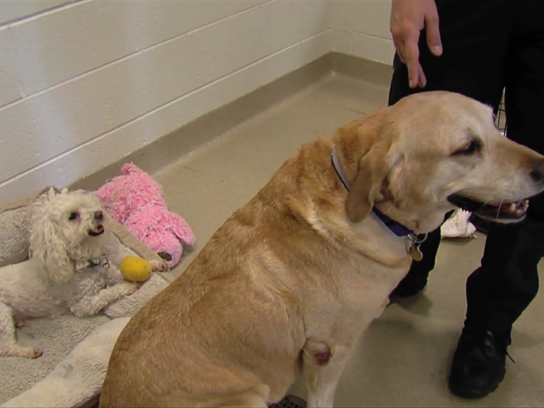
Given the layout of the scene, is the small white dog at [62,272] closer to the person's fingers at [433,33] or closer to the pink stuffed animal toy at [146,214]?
the pink stuffed animal toy at [146,214]

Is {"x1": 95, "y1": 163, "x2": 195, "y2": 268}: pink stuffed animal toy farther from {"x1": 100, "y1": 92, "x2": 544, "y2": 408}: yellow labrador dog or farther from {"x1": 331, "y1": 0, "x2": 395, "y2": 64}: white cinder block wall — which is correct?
{"x1": 331, "y1": 0, "x2": 395, "y2": 64}: white cinder block wall

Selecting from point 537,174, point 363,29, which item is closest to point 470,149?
point 537,174

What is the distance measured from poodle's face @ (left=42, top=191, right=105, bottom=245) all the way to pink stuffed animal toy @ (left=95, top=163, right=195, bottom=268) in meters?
0.34

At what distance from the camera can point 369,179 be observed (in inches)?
45.8

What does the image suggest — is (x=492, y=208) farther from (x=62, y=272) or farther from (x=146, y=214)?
(x=146, y=214)

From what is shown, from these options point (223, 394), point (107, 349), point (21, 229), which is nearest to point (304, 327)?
point (223, 394)

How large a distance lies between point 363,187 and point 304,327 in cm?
36

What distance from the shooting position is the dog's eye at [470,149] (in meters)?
1.16

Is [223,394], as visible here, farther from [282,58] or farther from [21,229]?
[282,58]

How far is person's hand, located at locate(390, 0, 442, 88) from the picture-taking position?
136 cm

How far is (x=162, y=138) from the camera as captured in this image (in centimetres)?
273

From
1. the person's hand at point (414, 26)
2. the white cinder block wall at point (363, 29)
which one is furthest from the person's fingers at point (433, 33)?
the white cinder block wall at point (363, 29)

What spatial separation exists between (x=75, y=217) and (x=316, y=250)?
0.96 metres

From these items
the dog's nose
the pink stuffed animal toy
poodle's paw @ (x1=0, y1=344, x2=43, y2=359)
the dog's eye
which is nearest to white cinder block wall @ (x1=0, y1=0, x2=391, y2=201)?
the pink stuffed animal toy
